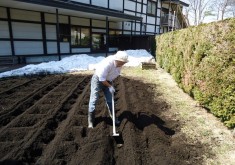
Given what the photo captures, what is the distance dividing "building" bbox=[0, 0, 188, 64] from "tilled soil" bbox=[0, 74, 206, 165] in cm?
701

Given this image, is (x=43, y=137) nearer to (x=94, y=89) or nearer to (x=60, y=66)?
(x=94, y=89)

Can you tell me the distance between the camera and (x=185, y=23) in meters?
33.4

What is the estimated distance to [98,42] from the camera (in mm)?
18875

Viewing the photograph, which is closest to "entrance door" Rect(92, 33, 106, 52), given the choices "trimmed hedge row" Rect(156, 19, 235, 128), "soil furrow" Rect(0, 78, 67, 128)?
"soil furrow" Rect(0, 78, 67, 128)

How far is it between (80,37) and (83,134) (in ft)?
45.4

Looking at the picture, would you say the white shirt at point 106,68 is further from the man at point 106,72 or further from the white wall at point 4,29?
the white wall at point 4,29

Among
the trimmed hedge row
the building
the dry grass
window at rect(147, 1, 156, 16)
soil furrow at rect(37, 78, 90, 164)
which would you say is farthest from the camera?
window at rect(147, 1, 156, 16)

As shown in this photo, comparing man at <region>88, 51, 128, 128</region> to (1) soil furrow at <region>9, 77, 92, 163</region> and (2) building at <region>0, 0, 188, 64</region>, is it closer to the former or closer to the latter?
(1) soil furrow at <region>9, 77, 92, 163</region>

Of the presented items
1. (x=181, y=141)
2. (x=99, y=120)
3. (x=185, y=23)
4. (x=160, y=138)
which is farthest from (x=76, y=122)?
(x=185, y=23)

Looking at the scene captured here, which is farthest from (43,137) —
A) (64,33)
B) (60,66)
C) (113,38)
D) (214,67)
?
(113,38)

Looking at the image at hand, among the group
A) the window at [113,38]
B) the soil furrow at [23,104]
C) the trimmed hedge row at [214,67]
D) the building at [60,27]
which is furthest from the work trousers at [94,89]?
the window at [113,38]

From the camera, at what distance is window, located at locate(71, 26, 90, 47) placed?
1617 cm

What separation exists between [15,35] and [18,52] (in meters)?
1.01

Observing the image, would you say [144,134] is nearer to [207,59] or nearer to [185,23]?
[207,59]
